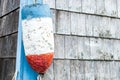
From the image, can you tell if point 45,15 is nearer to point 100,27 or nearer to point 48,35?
point 48,35

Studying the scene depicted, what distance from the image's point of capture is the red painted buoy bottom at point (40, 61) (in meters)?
1.93

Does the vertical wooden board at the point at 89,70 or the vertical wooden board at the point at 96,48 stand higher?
the vertical wooden board at the point at 96,48

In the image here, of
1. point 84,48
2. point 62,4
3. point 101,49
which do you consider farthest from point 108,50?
point 62,4

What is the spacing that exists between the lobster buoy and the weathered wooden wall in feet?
0.66

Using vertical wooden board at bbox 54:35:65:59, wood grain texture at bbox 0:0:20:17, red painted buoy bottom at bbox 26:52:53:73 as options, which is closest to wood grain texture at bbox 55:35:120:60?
vertical wooden board at bbox 54:35:65:59

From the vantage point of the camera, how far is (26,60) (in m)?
2.07

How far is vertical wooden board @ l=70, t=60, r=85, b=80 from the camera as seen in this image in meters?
2.27

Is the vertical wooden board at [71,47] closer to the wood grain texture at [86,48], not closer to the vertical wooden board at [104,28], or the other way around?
the wood grain texture at [86,48]

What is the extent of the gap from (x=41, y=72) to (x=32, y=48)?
21cm

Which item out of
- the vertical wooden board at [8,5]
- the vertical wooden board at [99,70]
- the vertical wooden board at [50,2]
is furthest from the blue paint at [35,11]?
the vertical wooden board at [99,70]

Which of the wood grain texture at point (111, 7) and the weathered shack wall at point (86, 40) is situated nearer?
the weathered shack wall at point (86, 40)

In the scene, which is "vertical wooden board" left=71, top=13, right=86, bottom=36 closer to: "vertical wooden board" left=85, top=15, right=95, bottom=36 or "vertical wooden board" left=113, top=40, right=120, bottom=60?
"vertical wooden board" left=85, top=15, right=95, bottom=36

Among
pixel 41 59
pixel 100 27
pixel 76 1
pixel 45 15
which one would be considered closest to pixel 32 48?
pixel 41 59

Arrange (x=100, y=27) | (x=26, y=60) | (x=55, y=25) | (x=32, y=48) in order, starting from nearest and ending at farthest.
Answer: (x=32, y=48) < (x=26, y=60) < (x=55, y=25) < (x=100, y=27)
